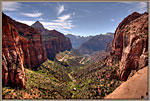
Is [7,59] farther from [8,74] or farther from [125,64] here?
[125,64]

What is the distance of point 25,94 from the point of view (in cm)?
2003

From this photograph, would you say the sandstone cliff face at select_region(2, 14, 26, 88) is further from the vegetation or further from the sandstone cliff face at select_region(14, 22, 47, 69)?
the sandstone cliff face at select_region(14, 22, 47, 69)

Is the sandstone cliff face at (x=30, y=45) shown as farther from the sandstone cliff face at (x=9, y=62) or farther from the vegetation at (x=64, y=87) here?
the sandstone cliff face at (x=9, y=62)

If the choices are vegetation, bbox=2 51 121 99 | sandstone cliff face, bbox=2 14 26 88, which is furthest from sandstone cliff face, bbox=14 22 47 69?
sandstone cliff face, bbox=2 14 26 88

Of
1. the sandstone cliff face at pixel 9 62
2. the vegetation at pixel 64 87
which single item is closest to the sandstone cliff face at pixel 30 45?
the vegetation at pixel 64 87

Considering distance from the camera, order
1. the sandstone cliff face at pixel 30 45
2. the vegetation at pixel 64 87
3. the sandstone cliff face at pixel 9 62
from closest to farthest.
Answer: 1. the sandstone cliff face at pixel 9 62
2. the vegetation at pixel 64 87
3. the sandstone cliff face at pixel 30 45

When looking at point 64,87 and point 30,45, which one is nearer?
point 64,87

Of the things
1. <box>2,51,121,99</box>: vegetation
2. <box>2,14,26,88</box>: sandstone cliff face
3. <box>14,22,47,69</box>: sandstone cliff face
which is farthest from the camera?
<box>14,22,47,69</box>: sandstone cliff face

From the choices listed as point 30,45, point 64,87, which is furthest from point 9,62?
point 30,45

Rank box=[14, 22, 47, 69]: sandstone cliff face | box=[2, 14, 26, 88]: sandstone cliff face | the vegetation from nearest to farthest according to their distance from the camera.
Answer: box=[2, 14, 26, 88]: sandstone cliff face → the vegetation → box=[14, 22, 47, 69]: sandstone cliff face

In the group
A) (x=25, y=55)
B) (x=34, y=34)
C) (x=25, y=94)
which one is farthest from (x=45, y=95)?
(x=34, y=34)

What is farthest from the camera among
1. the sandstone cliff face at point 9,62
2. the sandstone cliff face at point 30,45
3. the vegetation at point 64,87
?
the sandstone cliff face at point 30,45

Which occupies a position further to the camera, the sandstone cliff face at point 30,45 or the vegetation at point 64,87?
the sandstone cliff face at point 30,45

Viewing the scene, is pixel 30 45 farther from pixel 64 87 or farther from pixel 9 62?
pixel 64 87
